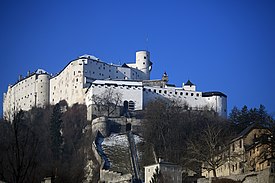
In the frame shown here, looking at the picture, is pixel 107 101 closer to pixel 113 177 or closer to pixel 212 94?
pixel 212 94

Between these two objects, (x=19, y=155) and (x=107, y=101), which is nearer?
(x=19, y=155)

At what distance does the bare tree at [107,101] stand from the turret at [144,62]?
69.7 feet

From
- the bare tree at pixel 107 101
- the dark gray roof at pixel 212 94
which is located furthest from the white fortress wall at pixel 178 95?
the bare tree at pixel 107 101

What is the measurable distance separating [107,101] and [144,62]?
24677 mm

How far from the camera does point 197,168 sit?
58.6 meters

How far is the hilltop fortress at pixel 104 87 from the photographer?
9369 cm

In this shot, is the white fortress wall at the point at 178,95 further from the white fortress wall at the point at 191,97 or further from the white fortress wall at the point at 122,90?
the white fortress wall at the point at 122,90

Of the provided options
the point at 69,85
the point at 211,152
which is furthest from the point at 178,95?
the point at 211,152

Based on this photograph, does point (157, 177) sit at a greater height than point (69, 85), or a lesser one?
lesser

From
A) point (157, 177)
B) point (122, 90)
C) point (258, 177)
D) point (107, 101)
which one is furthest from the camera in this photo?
point (122, 90)

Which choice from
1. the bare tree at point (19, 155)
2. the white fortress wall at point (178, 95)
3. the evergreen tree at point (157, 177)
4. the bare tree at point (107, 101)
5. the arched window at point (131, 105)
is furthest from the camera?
the white fortress wall at point (178, 95)

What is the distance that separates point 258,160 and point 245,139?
198 inches

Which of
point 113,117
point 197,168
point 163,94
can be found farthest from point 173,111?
point 197,168

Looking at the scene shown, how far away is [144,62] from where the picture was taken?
11381 cm
